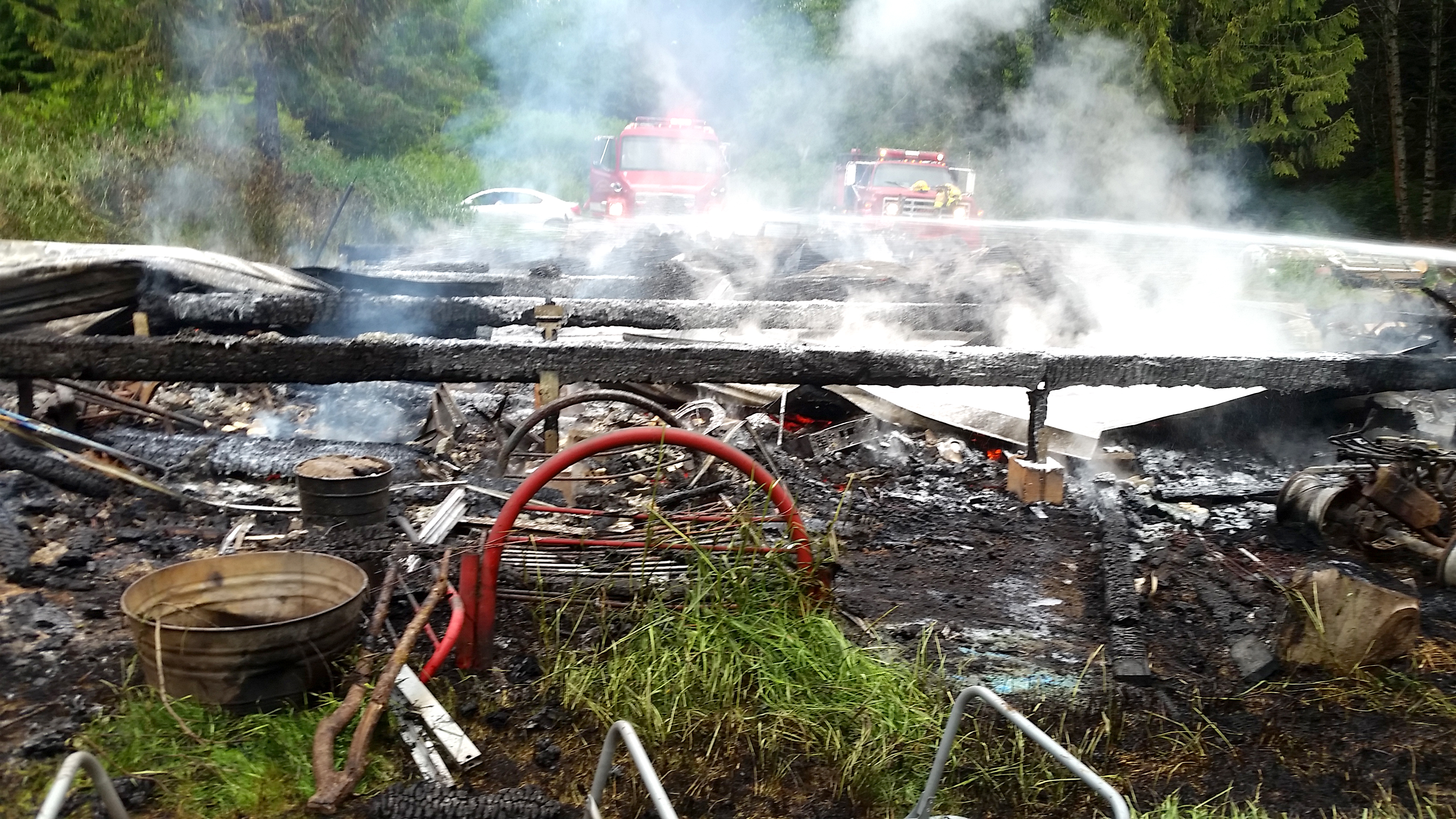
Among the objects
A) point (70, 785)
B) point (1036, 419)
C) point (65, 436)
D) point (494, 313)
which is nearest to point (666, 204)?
point (494, 313)

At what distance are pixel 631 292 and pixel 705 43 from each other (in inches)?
938

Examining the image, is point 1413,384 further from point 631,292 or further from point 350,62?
point 350,62

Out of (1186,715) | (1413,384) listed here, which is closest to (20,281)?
(1186,715)

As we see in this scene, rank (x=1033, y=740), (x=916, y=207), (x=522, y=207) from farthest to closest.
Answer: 1. (x=522, y=207)
2. (x=916, y=207)
3. (x=1033, y=740)

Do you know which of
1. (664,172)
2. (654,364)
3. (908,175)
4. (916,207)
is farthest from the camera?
(664,172)

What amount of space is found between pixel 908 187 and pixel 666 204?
4.67 meters

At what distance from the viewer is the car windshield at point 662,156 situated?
19203 millimetres

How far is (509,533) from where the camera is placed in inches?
138

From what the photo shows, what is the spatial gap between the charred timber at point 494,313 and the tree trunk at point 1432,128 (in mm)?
17649

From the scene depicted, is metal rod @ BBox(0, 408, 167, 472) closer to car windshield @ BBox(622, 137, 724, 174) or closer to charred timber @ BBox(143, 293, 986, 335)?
charred timber @ BBox(143, 293, 986, 335)

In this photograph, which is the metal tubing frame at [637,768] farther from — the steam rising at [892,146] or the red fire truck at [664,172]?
the red fire truck at [664,172]

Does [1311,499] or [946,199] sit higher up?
[946,199]

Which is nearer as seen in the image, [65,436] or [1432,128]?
[65,436]

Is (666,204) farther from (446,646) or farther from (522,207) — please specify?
(446,646)
